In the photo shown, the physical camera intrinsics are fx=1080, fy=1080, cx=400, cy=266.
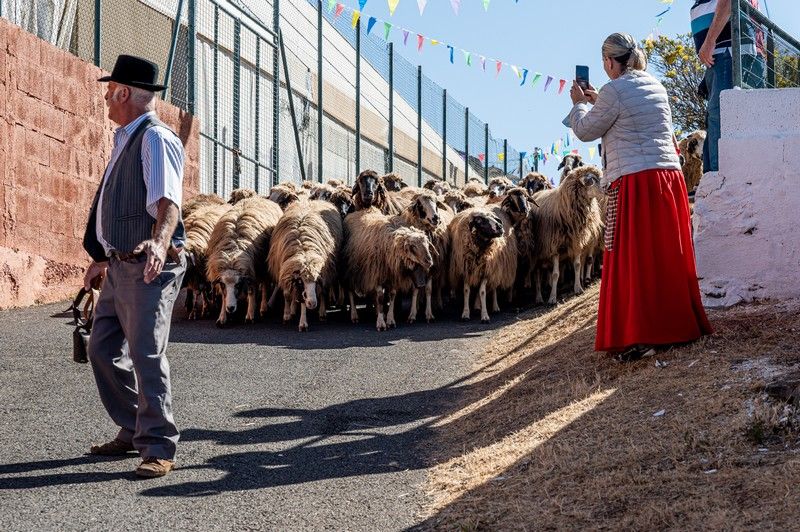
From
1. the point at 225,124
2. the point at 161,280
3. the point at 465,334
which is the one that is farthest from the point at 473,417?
the point at 225,124

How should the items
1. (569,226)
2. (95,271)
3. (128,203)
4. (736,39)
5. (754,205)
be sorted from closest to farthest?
(128,203) → (95,271) → (754,205) → (736,39) → (569,226)

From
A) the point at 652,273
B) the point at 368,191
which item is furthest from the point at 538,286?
the point at 652,273

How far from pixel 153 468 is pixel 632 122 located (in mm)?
3698

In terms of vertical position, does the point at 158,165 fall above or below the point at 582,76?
below

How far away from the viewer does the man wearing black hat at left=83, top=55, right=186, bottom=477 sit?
511 centimetres

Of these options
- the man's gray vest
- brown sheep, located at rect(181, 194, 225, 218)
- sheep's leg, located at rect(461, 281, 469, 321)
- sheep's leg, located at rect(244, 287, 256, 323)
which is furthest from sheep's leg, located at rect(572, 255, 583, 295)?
the man's gray vest

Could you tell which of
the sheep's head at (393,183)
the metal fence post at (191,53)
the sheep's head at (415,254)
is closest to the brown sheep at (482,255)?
the sheep's head at (415,254)

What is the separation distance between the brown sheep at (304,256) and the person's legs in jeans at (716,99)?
14.4 ft

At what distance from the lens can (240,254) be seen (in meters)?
11.5

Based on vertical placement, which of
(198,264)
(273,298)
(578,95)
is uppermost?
(578,95)

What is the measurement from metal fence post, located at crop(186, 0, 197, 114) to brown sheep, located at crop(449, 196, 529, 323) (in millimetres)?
5351

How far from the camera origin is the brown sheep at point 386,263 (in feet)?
38.7

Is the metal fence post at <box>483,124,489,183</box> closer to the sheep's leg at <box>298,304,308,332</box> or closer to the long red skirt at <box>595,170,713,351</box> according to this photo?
the sheep's leg at <box>298,304,308,332</box>

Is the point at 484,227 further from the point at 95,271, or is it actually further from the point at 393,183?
the point at 95,271
